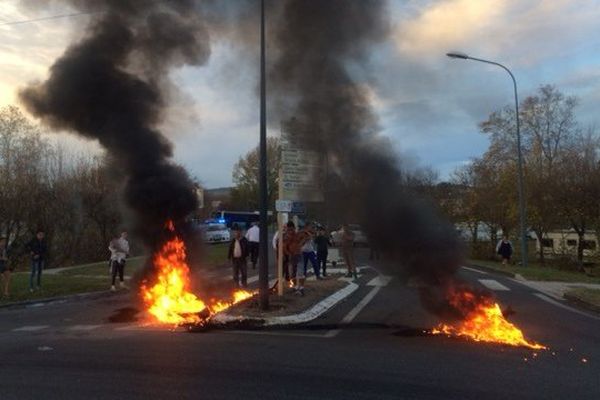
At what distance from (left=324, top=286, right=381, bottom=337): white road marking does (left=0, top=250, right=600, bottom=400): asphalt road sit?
9cm

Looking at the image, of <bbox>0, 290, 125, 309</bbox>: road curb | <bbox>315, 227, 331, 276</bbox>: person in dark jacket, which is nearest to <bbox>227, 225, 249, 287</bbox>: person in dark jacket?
<bbox>0, 290, 125, 309</bbox>: road curb

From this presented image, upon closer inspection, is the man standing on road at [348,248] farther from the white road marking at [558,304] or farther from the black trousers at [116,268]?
the black trousers at [116,268]

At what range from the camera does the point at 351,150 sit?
9.05 m

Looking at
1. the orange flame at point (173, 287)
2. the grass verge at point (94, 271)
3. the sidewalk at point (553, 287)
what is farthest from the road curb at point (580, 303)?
the grass verge at point (94, 271)

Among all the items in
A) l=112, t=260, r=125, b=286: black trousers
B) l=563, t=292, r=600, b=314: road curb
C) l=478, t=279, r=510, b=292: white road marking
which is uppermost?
l=112, t=260, r=125, b=286: black trousers

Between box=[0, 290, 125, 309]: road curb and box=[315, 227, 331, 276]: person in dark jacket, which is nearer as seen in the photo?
box=[0, 290, 125, 309]: road curb

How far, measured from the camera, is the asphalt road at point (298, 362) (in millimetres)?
5340

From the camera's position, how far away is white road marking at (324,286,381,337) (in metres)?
8.61

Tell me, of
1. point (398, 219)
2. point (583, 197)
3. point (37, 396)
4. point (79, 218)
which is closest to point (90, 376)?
point (37, 396)

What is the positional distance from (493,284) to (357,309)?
22.8ft

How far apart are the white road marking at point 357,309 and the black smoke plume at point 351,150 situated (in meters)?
1.27

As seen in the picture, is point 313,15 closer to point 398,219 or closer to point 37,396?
point 398,219

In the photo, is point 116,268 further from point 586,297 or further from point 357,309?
point 586,297

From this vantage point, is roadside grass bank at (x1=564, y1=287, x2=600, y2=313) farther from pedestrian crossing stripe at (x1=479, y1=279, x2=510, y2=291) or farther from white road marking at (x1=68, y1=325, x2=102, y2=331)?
white road marking at (x1=68, y1=325, x2=102, y2=331)
